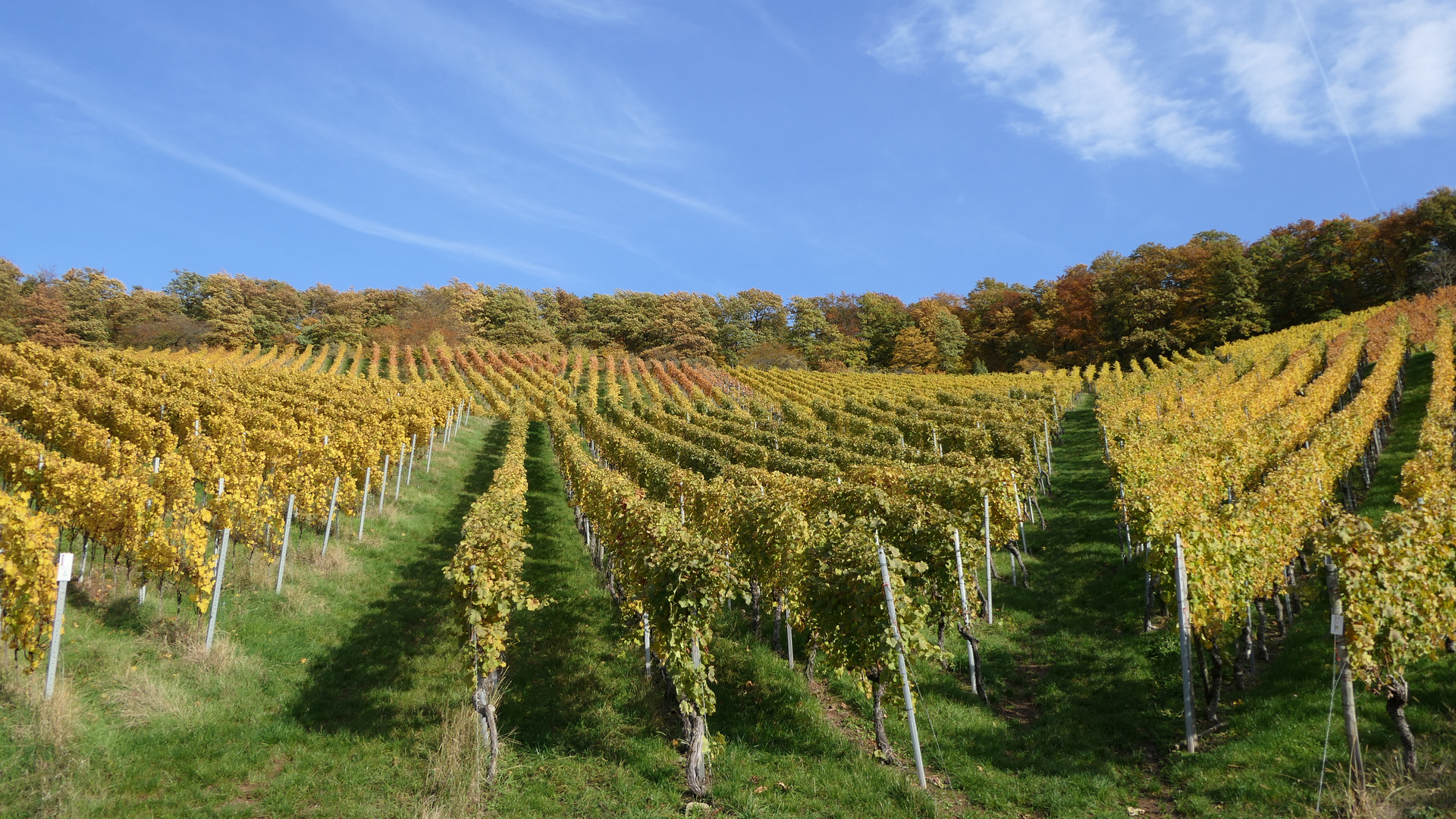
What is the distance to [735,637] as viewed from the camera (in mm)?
11945

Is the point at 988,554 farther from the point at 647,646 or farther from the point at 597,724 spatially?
the point at 597,724

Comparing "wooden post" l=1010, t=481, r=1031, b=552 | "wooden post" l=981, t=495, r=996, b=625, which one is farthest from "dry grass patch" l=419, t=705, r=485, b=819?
"wooden post" l=1010, t=481, r=1031, b=552

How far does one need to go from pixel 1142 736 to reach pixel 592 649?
27.1 feet

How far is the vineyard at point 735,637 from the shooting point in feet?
24.1

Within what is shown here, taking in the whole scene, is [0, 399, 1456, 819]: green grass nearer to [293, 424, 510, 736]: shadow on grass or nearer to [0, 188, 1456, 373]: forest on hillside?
[293, 424, 510, 736]: shadow on grass

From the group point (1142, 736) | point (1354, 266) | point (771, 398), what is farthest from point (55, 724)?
point (1354, 266)

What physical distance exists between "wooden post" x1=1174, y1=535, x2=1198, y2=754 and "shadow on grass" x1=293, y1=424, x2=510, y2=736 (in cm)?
965

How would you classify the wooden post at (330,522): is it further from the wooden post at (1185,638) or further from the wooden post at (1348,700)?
the wooden post at (1348,700)

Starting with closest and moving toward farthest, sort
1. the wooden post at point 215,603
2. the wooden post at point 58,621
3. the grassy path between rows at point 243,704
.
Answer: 1. the grassy path between rows at point 243,704
2. the wooden post at point 58,621
3. the wooden post at point 215,603

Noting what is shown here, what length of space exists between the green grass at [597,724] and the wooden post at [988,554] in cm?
43

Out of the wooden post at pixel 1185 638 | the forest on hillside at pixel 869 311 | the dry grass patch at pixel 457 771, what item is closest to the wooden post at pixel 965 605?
the wooden post at pixel 1185 638

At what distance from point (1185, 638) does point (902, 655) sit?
3.88 m

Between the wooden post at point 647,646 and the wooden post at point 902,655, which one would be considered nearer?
the wooden post at point 902,655

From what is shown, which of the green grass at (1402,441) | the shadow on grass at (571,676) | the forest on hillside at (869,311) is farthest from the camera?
the forest on hillside at (869,311)
